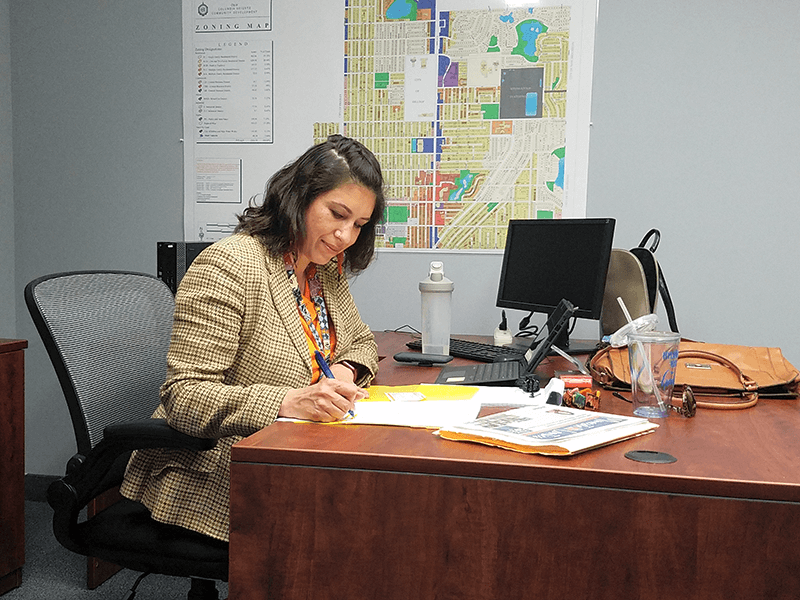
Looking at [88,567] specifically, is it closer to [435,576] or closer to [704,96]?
[435,576]

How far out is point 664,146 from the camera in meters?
2.38

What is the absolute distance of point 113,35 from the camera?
275 cm

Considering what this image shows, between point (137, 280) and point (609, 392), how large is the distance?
107cm

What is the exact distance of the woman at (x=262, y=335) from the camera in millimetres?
1171

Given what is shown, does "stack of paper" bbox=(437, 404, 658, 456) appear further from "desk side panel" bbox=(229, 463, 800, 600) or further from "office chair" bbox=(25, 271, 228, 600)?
"office chair" bbox=(25, 271, 228, 600)

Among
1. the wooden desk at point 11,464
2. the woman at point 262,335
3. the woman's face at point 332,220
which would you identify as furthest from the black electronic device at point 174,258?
the woman's face at point 332,220

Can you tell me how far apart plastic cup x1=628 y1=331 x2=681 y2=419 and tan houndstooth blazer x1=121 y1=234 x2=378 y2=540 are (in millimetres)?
618

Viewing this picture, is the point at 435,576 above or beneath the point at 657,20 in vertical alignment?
beneath

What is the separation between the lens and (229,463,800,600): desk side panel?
0.83 meters

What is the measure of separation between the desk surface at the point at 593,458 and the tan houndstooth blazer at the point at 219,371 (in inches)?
7.1

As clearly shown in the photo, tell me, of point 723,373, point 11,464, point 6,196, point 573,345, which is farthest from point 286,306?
point 6,196

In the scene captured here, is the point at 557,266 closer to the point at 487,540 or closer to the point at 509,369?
the point at 509,369

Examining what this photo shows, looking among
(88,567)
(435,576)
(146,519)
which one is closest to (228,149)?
(88,567)

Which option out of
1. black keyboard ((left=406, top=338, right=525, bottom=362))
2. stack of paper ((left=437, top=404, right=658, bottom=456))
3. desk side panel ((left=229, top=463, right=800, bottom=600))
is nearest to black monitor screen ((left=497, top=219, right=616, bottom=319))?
black keyboard ((left=406, top=338, right=525, bottom=362))
